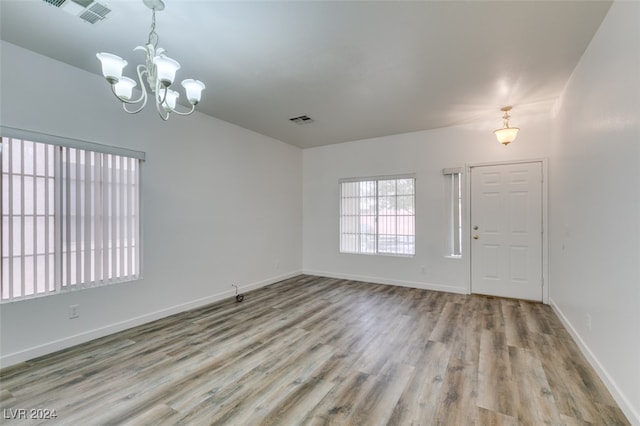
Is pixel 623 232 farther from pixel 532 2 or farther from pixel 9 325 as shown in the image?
pixel 9 325

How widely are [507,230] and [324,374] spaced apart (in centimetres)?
363

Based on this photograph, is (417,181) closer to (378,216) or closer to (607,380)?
(378,216)

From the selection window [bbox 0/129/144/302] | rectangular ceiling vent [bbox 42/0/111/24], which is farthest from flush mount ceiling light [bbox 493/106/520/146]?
window [bbox 0/129/144/302]

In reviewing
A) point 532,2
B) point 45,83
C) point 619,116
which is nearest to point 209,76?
point 45,83

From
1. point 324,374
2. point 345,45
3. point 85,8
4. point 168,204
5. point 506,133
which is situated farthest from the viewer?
point 506,133

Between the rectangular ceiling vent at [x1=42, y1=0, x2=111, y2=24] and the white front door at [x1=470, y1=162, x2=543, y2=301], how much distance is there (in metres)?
→ 4.85

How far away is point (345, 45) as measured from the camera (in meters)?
2.47

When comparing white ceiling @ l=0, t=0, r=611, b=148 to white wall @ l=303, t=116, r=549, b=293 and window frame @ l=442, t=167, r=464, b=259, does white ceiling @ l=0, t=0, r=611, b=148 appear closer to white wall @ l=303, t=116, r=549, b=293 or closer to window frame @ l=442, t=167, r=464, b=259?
white wall @ l=303, t=116, r=549, b=293

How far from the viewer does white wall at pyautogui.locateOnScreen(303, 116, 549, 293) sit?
4.43m

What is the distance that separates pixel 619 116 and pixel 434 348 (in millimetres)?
2369

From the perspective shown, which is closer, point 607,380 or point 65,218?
point 607,380

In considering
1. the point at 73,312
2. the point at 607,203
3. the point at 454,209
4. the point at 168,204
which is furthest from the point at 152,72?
the point at 454,209

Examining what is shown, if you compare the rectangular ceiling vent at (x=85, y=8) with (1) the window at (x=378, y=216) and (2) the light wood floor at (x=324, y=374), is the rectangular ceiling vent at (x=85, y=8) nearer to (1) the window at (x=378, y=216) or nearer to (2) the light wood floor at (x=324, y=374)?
(2) the light wood floor at (x=324, y=374)

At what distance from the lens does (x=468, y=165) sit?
4.59 m
